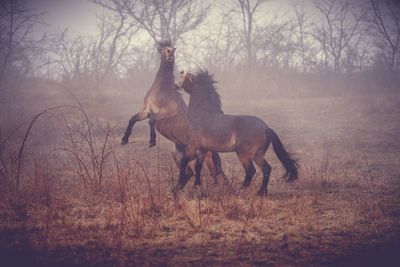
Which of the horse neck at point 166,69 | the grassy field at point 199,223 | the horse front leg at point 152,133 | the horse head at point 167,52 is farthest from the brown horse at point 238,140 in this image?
the horse head at point 167,52

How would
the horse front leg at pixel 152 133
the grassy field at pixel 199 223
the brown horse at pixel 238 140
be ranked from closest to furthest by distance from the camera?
1. the grassy field at pixel 199 223
2. the brown horse at pixel 238 140
3. the horse front leg at pixel 152 133

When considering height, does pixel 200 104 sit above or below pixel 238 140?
above

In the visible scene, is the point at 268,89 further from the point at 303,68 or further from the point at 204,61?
the point at 204,61

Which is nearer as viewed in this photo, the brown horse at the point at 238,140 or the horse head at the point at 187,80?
the brown horse at the point at 238,140

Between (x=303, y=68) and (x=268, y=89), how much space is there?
4.55m

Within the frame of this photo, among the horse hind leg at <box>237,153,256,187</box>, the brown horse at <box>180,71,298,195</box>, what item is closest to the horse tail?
the brown horse at <box>180,71,298,195</box>

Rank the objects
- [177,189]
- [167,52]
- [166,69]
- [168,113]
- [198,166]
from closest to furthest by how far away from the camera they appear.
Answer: [177,189] → [198,166] → [168,113] → [167,52] → [166,69]

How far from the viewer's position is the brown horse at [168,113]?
6434mm

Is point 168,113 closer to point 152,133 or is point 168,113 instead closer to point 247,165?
point 152,133

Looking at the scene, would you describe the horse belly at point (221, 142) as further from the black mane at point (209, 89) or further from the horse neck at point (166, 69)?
the horse neck at point (166, 69)

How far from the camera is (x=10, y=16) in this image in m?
17.7

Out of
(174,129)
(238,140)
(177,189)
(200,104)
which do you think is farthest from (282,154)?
(174,129)

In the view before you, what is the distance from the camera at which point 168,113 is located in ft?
21.5

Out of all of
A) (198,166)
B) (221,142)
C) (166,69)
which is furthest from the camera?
(166,69)
